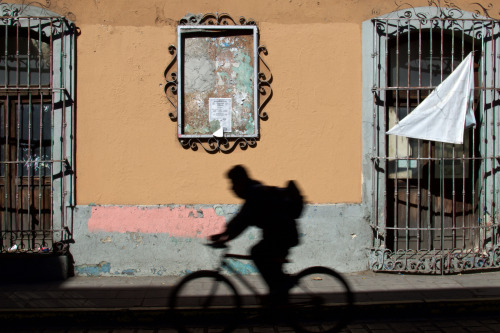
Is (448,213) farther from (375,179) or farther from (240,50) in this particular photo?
(240,50)

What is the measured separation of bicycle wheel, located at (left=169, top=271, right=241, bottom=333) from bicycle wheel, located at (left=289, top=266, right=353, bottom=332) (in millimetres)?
649

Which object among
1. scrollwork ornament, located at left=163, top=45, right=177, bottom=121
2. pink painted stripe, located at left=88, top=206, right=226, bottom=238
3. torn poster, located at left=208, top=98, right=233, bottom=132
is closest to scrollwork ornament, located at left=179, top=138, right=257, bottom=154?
torn poster, located at left=208, top=98, right=233, bottom=132

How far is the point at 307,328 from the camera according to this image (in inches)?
177

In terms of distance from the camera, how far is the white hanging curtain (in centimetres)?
572

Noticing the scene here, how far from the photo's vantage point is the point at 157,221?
5836mm

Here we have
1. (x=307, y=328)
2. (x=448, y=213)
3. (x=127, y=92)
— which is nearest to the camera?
(x=307, y=328)

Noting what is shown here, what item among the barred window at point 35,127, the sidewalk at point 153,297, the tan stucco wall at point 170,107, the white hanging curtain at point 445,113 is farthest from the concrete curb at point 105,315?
the white hanging curtain at point 445,113

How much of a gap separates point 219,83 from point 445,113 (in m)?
2.97

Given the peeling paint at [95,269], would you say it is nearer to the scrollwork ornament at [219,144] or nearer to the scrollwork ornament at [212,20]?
the scrollwork ornament at [219,144]

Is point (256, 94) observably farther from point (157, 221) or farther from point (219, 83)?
point (157, 221)

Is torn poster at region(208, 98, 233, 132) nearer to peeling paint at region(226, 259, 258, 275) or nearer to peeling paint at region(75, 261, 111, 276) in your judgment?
peeling paint at region(226, 259, 258, 275)

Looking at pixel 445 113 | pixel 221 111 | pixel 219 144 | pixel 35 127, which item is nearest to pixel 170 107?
pixel 221 111

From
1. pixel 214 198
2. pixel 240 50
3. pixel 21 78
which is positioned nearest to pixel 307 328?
pixel 214 198

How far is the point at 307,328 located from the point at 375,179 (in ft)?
7.77
